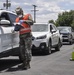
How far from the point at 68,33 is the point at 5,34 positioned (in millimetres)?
17138

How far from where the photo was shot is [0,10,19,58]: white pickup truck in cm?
1009

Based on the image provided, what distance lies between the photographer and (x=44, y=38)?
16156 millimetres

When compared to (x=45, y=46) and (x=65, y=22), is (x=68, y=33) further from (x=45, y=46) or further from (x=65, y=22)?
(x=65, y=22)

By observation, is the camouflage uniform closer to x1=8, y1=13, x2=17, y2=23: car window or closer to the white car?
x1=8, y1=13, x2=17, y2=23: car window

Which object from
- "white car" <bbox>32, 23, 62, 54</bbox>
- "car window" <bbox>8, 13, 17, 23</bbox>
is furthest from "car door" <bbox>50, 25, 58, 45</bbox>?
"car window" <bbox>8, 13, 17, 23</bbox>

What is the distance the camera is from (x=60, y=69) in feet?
35.1

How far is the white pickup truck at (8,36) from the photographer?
397 inches

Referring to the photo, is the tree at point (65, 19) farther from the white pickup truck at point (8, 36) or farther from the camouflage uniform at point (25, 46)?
the camouflage uniform at point (25, 46)

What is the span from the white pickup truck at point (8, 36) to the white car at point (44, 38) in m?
4.24

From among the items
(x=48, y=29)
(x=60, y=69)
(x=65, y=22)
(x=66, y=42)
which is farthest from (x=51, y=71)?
(x=65, y=22)

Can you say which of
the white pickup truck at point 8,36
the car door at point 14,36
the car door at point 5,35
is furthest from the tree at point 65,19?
the car door at point 5,35

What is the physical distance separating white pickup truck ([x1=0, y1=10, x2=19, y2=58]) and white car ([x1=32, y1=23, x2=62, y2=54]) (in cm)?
424

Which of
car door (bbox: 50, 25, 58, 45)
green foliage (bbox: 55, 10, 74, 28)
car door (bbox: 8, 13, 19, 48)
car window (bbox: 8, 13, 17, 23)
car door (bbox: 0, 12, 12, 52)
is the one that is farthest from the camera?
green foliage (bbox: 55, 10, 74, 28)

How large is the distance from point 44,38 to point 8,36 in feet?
18.9
